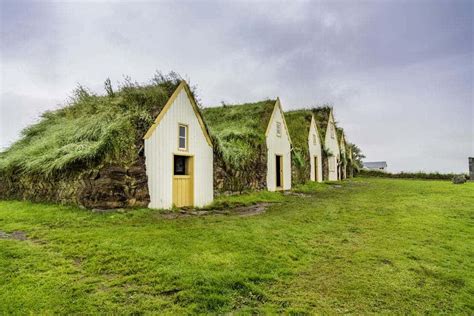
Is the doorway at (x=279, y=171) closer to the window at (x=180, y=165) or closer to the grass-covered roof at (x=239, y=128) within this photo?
the grass-covered roof at (x=239, y=128)

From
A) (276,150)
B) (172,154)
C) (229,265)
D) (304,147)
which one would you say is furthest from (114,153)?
(304,147)

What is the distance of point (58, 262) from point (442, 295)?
6.33m

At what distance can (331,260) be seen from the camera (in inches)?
229

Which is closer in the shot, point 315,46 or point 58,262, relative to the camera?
point 58,262

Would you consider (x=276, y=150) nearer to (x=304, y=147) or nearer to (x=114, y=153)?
(x=304, y=147)

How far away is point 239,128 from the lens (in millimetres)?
17562

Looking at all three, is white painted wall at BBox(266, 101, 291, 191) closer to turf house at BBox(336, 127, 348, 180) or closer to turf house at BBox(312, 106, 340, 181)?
turf house at BBox(312, 106, 340, 181)

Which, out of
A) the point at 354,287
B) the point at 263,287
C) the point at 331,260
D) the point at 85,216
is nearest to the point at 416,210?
the point at 331,260

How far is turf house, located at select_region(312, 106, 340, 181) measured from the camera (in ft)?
96.7

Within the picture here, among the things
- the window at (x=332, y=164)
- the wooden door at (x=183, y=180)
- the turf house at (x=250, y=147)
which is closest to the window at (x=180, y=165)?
the wooden door at (x=183, y=180)

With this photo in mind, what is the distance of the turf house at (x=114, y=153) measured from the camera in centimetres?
953

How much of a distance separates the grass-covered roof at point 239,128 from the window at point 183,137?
5.08 feet

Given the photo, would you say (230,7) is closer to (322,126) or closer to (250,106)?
(250,106)

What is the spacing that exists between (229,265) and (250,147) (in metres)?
12.0
